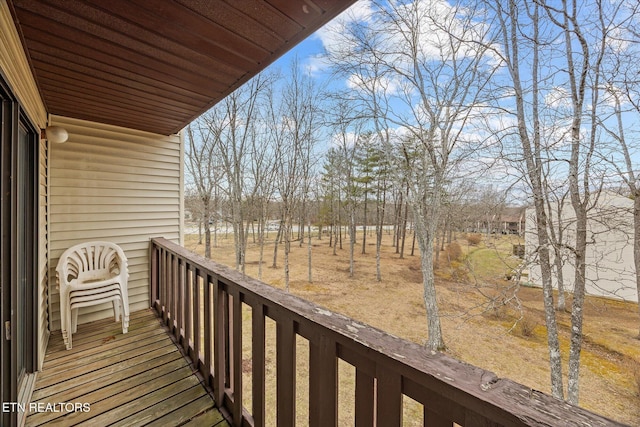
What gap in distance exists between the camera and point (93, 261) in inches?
117

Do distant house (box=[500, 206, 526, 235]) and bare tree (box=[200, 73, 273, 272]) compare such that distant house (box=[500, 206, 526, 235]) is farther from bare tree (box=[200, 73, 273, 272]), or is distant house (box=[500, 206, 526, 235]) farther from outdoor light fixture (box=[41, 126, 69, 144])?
bare tree (box=[200, 73, 273, 272])

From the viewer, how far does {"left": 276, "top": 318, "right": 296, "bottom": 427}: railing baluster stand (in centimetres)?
114

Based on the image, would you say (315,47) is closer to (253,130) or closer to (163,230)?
(253,130)

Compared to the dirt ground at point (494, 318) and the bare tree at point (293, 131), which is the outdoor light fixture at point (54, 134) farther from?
the bare tree at point (293, 131)

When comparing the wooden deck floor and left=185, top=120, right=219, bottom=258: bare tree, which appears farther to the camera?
left=185, top=120, right=219, bottom=258: bare tree

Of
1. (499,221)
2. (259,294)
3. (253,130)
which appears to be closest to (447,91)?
(499,221)

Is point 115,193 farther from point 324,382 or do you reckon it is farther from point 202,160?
point 202,160

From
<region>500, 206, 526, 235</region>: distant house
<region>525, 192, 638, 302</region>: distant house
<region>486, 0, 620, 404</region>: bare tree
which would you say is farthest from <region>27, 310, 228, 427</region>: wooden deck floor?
<region>500, 206, 526, 235</region>: distant house

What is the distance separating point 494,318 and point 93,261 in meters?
11.3

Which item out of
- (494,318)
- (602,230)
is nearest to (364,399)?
(602,230)

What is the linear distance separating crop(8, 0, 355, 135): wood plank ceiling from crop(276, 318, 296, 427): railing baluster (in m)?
1.52

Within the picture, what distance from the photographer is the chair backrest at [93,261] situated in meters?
2.81

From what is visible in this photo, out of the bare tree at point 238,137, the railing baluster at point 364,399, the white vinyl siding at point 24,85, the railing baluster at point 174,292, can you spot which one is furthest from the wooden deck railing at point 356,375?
the bare tree at point 238,137

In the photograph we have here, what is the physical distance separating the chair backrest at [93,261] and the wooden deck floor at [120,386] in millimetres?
624
